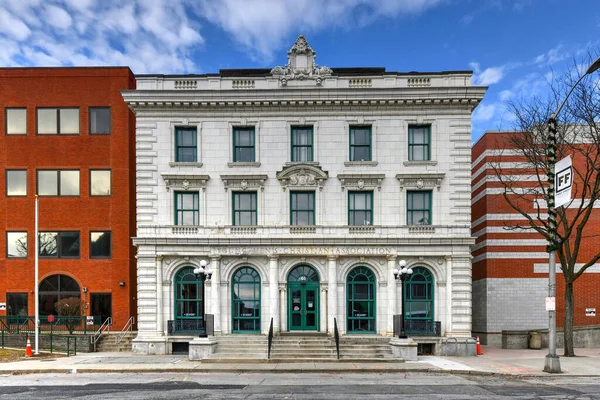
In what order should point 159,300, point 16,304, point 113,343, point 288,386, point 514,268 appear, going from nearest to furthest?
point 288,386 → point 159,300 → point 113,343 → point 514,268 → point 16,304

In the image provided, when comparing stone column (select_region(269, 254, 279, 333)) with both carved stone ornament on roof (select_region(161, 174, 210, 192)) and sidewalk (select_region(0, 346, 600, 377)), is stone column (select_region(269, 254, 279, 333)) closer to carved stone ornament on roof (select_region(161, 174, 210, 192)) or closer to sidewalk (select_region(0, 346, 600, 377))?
sidewalk (select_region(0, 346, 600, 377))

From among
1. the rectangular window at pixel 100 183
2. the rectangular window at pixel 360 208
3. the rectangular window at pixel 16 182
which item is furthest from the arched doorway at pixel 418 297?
the rectangular window at pixel 16 182

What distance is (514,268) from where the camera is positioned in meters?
24.5

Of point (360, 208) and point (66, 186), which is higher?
point (66, 186)

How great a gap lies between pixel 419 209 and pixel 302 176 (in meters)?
6.12

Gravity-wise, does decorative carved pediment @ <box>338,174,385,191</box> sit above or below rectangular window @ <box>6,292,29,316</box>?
above

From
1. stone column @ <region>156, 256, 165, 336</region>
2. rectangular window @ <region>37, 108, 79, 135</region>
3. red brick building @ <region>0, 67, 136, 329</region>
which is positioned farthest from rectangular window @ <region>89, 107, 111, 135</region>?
stone column @ <region>156, 256, 165, 336</region>

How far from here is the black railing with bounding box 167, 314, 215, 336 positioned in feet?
69.8

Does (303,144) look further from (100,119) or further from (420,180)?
(100,119)

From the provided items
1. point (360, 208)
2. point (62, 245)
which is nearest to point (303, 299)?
point (360, 208)

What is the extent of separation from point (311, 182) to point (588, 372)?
1367 centimetres

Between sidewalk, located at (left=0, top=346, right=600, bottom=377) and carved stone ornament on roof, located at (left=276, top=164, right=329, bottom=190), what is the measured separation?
8471 mm

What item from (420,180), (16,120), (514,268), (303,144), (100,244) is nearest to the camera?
(420,180)

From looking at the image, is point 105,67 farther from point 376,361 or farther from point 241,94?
point 376,361
